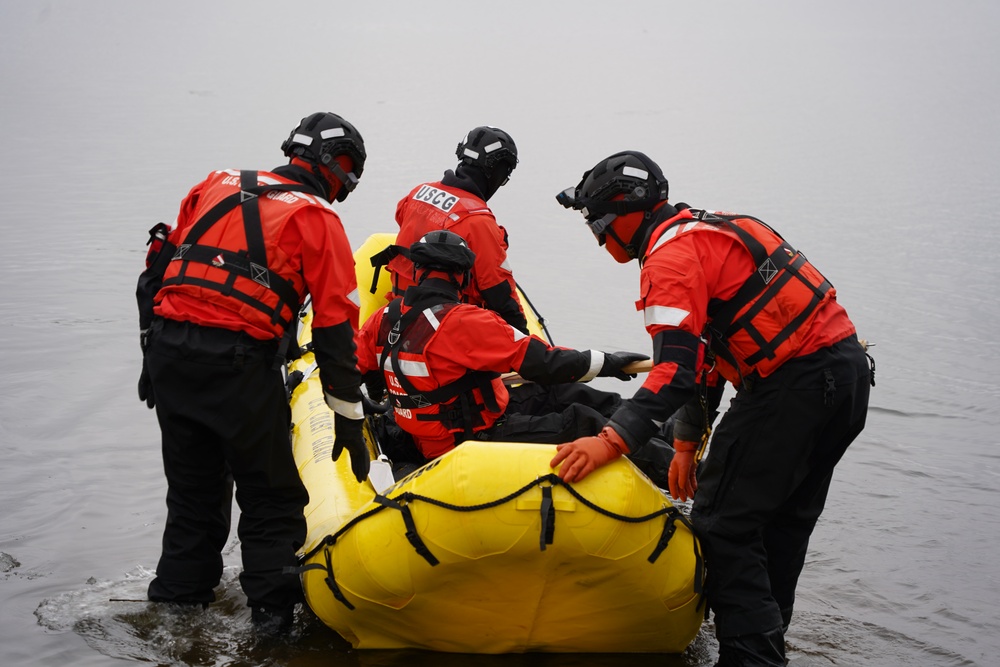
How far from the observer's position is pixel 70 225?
1216 cm

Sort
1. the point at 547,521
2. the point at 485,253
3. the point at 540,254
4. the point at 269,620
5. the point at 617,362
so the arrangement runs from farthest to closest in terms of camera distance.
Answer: the point at 540,254 < the point at 485,253 < the point at 617,362 < the point at 269,620 < the point at 547,521

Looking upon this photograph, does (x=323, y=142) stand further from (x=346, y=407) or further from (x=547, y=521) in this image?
(x=547, y=521)

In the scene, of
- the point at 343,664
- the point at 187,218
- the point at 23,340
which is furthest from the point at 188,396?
the point at 23,340

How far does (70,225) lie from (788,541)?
35.4 feet

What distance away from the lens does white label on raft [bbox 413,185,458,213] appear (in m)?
4.75

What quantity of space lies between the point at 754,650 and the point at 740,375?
2.59ft

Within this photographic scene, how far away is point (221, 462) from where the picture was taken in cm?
341

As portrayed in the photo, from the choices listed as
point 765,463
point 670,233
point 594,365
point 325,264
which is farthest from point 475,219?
point 765,463

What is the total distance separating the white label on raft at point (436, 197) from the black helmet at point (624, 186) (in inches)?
64.2

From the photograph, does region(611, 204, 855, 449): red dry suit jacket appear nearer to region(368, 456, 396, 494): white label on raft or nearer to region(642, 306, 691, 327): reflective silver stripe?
region(642, 306, 691, 327): reflective silver stripe

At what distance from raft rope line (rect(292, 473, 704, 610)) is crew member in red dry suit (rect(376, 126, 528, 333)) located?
160cm

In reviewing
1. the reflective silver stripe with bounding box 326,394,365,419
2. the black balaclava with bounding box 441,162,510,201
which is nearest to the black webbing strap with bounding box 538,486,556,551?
the reflective silver stripe with bounding box 326,394,365,419

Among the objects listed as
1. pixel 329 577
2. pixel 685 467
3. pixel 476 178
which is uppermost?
pixel 476 178

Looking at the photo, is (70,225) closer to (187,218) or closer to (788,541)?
(187,218)
